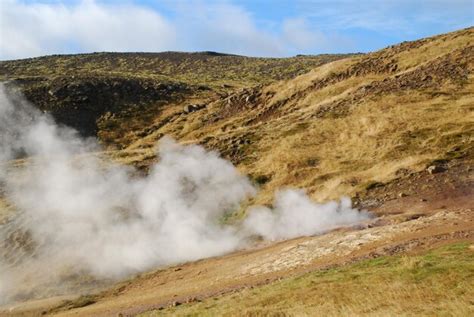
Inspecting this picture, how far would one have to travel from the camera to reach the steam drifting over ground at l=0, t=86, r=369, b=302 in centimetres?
1983

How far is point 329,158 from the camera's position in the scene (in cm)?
2741

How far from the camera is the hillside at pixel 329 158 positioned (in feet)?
41.3

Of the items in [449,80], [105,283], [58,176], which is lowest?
[105,283]

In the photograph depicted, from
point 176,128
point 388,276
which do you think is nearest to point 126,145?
point 176,128

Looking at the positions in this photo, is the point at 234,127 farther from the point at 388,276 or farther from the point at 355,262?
the point at 388,276

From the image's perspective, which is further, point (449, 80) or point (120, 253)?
point (449, 80)

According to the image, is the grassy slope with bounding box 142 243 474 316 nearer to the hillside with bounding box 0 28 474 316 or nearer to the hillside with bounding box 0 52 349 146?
the hillside with bounding box 0 28 474 316

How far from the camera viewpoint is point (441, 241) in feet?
47.0

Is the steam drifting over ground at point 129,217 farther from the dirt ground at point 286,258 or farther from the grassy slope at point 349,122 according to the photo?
the grassy slope at point 349,122

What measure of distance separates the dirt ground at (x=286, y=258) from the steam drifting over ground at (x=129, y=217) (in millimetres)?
1369

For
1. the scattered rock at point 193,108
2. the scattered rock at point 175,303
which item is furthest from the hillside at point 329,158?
the scattered rock at point 193,108

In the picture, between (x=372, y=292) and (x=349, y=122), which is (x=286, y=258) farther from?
(x=349, y=122)

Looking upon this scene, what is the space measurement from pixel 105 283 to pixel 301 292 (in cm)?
874

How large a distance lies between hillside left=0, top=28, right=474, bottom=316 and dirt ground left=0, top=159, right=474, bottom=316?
2.5 inches
